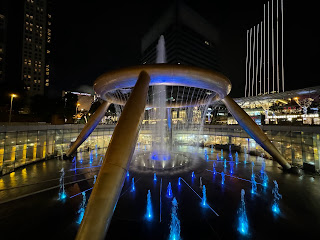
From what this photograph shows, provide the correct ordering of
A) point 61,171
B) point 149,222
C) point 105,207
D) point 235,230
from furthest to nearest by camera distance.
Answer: point 61,171, point 149,222, point 235,230, point 105,207

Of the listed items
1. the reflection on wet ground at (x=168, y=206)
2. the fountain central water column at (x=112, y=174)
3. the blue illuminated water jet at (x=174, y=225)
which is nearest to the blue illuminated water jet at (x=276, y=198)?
the reflection on wet ground at (x=168, y=206)

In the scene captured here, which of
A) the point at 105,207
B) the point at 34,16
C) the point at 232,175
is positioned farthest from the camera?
the point at 34,16

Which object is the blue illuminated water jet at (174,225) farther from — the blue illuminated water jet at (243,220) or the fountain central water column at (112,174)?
the fountain central water column at (112,174)

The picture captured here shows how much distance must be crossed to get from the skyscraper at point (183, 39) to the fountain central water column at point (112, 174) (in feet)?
283

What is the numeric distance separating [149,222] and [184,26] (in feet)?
390

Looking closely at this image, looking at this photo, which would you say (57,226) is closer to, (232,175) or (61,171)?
(61,171)

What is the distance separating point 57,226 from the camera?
6.52 m

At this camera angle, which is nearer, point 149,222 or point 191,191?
point 149,222

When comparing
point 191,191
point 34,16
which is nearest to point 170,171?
point 191,191

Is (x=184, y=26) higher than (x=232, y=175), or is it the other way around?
(x=184, y=26)

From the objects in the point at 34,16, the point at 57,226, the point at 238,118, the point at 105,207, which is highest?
the point at 34,16

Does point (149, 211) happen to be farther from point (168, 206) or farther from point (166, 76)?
point (166, 76)

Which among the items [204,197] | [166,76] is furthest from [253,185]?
[166,76]

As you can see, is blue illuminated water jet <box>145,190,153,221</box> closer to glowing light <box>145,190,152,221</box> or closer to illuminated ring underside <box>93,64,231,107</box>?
glowing light <box>145,190,152,221</box>
